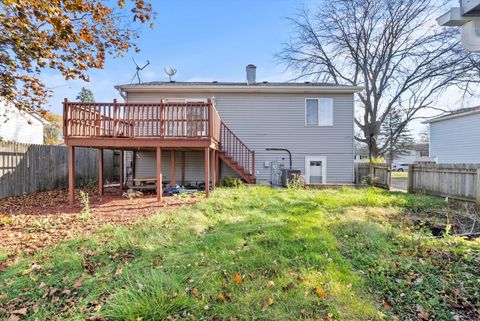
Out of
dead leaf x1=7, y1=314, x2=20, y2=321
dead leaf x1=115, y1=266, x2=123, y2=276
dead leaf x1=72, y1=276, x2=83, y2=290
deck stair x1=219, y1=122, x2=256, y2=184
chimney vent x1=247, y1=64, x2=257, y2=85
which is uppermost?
chimney vent x1=247, y1=64, x2=257, y2=85

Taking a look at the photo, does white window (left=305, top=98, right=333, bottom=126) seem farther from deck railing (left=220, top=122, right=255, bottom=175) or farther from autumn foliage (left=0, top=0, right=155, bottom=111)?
autumn foliage (left=0, top=0, right=155, bottom=111)

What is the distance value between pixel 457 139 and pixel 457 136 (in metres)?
0.18

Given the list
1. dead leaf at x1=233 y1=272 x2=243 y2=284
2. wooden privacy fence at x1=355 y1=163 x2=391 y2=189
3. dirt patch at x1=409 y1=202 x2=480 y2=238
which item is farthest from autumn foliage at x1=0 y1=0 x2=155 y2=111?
wooden privacy fence at x1=355 y1=163 x2=391 y2=189

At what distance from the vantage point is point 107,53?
6211 millimetres

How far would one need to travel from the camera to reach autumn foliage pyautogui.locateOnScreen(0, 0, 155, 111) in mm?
4523

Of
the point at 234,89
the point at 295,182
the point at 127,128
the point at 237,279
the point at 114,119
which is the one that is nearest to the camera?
the point at 237,279

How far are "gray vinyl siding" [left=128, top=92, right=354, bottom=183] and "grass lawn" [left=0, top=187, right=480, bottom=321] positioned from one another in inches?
260

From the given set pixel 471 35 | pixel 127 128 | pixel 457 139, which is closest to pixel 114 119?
pixel 127 128

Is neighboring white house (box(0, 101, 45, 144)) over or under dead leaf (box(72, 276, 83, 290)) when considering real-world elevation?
over

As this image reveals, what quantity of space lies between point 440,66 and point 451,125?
14.3 feet

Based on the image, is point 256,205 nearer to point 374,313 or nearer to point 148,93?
point 374,313

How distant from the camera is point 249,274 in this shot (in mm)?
2895

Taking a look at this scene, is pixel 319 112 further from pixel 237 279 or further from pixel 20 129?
pixel 20 129

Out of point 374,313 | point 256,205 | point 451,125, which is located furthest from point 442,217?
point 451,125
